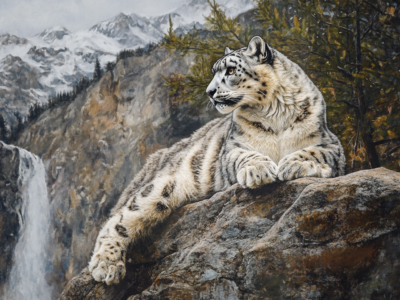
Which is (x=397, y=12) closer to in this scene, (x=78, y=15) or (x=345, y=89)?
(x=345, y=89)

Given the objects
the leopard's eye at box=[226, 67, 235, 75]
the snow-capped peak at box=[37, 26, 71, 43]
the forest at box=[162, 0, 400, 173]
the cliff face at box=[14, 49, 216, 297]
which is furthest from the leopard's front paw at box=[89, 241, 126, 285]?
the snow-capped peak at box=[37, 26, 71, 43]

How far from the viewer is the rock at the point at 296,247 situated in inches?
65.8

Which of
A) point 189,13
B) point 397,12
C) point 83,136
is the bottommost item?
point 83,136

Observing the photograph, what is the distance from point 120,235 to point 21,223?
2.97 metres

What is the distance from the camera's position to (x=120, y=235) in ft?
8.75

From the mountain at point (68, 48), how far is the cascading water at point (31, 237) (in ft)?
2.79

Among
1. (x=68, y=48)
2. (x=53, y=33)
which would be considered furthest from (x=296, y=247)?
(x=53, y=33)

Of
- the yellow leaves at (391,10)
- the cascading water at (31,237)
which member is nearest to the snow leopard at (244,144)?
the yellow leaves at (391,10)

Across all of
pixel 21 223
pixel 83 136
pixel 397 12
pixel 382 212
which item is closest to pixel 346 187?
pixel 382 212

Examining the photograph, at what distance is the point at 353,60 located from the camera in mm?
3459

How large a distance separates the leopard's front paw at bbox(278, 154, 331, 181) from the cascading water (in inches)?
142

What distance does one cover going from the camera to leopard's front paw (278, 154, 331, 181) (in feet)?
6.73

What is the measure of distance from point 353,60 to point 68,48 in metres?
4.14

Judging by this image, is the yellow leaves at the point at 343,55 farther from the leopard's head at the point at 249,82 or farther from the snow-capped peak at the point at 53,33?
the snow-capped peak at the point at 53,33
